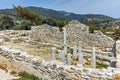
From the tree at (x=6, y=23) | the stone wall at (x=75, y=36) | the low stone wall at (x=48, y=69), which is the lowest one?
the low stone wall at (x=48, y=69)

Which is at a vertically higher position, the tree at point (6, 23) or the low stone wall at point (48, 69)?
the tree at point (6, 23)

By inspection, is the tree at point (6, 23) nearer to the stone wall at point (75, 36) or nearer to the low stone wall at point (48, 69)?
the stone wall at point (75, 36)

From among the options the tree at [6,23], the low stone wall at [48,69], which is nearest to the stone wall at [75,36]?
the low stone wall at [48,69]

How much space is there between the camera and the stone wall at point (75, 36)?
20.8 m

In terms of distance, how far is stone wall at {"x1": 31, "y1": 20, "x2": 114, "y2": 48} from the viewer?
818 inches

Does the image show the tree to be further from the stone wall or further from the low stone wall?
the low stone wall

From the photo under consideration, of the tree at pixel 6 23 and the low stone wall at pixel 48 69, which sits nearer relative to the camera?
the low stone wall at pixel 48 69

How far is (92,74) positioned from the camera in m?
9.55

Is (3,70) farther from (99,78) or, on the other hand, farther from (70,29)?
(70,29)

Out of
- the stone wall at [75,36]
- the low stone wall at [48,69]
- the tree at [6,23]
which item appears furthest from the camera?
the tree at [6,23]

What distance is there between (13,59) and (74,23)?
859 cm

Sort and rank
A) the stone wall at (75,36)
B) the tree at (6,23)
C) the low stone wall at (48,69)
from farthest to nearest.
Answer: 1. the tree at (6,23)
2. the stone wall at (75,36)
3. the low stone wall at (48,69)

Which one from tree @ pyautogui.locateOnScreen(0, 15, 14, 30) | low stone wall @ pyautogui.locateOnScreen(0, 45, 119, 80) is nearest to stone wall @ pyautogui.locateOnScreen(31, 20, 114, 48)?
low stone wall @ pyautogui.locateOnScreen(0, 45, 119, 80)

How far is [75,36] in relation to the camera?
21.7 metres
